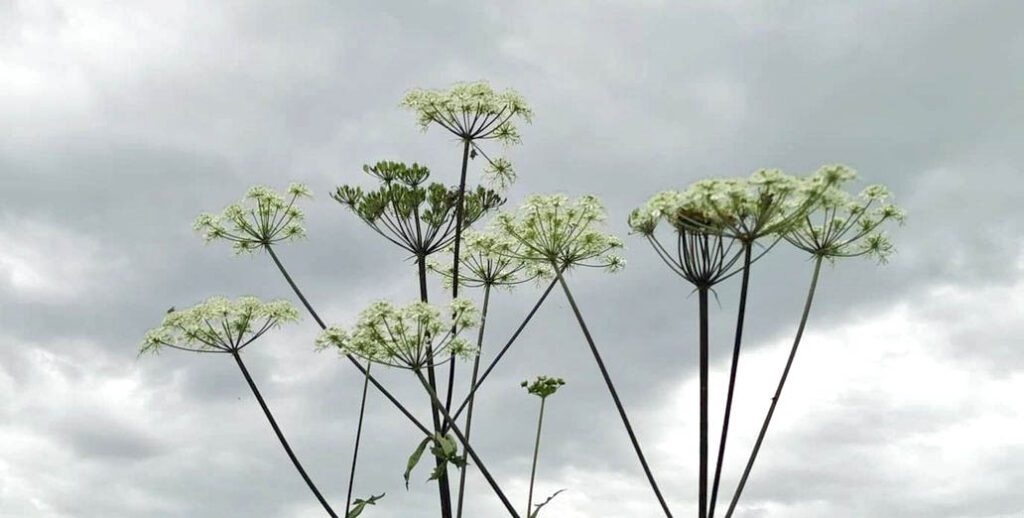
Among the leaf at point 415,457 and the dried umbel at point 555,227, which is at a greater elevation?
the dried umbel at point 555,227

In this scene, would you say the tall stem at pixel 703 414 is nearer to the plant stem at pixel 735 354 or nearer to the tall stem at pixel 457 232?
the plant stem at pixel 735 354

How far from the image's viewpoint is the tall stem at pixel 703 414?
30.8 feet

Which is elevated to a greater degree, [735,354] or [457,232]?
[457,232]

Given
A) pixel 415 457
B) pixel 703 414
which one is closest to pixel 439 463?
pixel 415 457

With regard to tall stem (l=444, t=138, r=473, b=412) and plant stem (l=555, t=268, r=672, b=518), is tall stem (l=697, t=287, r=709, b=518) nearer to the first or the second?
plant stem (l=555, t=268, r=672, b=518)

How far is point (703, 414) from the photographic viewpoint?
31.0 feet

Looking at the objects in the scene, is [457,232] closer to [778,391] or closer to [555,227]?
[555,227]

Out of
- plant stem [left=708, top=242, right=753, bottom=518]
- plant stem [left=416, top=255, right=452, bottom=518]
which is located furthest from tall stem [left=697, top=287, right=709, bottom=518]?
plant stem [left=416, top=255, right=452, bottom=518]

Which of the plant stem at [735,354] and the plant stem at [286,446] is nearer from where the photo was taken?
the plant stem at [735,354]

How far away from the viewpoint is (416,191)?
44.4 feet

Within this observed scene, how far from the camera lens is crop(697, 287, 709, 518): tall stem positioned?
9383 mm

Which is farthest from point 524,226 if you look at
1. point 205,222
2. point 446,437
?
point 205,222

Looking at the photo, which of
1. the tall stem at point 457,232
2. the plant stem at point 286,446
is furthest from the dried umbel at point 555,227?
the plant stem at point 286,446

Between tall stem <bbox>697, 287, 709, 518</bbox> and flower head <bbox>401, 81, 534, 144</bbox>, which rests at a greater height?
flower head <bbox>401, 81, 534, 144</bbox>
